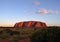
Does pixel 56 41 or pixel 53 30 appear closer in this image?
pixel 56 41

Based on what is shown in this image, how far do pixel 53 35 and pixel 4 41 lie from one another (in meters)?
6.65

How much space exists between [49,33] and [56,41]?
1424 mm

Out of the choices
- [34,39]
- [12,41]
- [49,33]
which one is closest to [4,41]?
[12,41]

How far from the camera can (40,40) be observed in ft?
80.0

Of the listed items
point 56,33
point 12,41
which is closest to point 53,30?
point 56,33

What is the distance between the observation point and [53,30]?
1007 inches

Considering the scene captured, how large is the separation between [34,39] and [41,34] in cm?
110

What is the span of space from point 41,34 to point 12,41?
3.88 m

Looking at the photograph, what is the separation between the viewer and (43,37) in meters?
24.4

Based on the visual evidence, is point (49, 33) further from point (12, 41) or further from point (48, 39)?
point (12, 41)

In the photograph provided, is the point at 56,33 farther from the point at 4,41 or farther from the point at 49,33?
the point at 4,41

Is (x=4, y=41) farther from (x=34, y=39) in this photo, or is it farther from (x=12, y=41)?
(x=34, y=39)

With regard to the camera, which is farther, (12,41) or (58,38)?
(12,41)

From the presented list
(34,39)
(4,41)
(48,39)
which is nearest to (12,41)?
(4,41)
